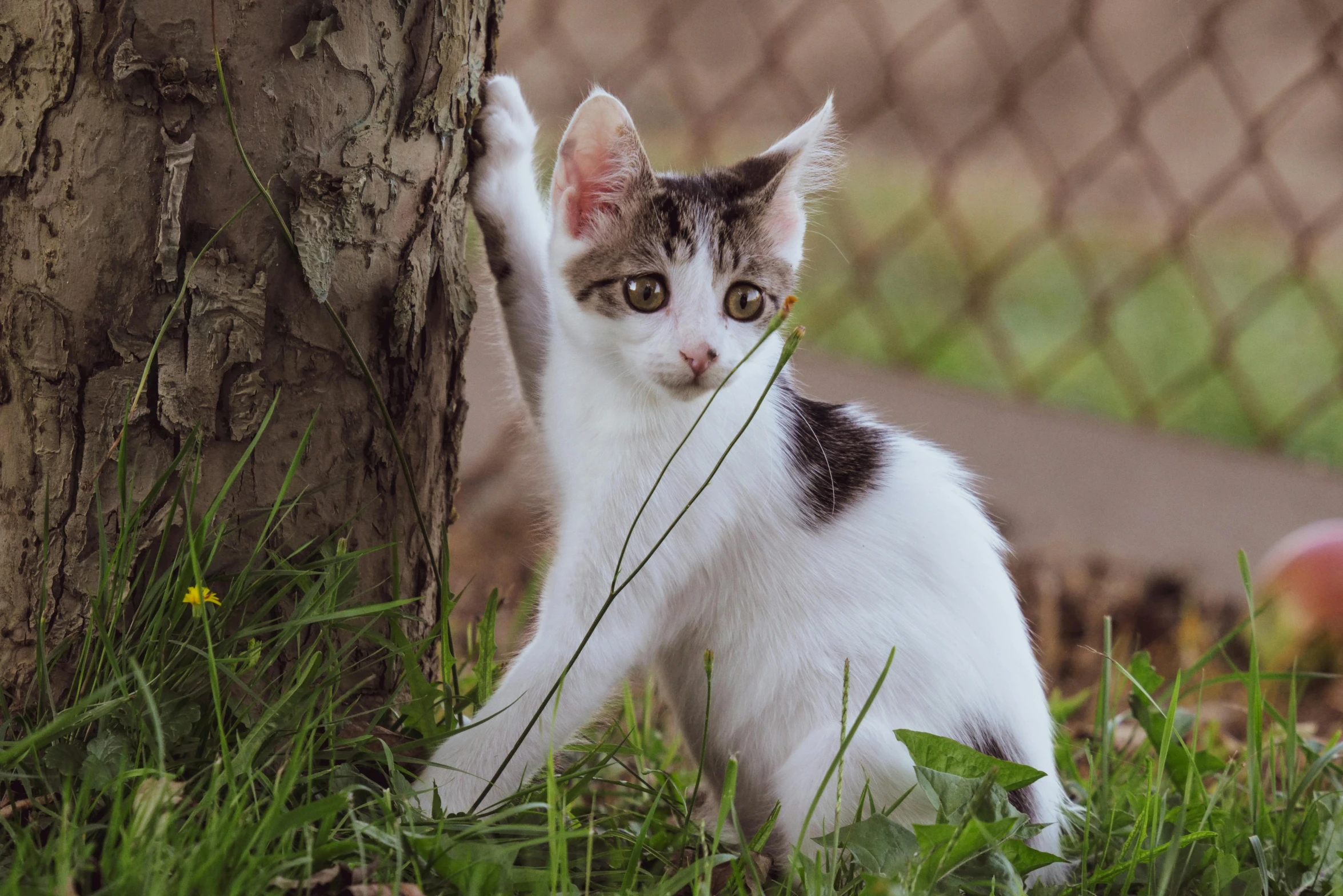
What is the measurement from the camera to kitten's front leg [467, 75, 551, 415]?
187 cm

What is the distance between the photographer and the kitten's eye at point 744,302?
1.75m

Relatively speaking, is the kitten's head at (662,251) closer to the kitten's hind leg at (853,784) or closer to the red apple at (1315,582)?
the kitten's hind leg at (853,784)

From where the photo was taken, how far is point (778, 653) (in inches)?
68.1

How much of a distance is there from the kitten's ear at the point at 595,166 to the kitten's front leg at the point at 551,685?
531mm

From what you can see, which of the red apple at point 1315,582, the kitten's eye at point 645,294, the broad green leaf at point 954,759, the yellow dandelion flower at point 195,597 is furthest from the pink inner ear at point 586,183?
the red apple at point 1315,582

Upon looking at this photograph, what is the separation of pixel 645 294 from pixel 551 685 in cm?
58

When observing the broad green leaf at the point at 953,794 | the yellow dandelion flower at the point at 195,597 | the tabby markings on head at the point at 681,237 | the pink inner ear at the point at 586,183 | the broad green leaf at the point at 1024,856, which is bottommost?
the broad green leaf at the point at 1024,856

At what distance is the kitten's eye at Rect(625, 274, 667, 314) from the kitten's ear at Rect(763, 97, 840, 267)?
232 millimetres

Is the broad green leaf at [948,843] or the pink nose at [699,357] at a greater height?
the pink nose at [699,357]

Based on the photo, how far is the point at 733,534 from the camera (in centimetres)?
174

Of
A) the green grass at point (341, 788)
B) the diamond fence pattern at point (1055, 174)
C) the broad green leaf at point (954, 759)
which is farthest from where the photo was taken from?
the diamond fence pattern at point (1055, 174)

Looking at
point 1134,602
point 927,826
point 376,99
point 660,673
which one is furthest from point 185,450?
point 1134,602

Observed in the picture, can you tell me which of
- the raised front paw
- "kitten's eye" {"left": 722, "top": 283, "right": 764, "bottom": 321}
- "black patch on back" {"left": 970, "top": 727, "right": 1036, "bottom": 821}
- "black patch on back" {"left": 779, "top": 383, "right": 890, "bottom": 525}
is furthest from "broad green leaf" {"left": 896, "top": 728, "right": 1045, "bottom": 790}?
the raised front paw

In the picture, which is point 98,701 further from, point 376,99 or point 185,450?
point 376,99
